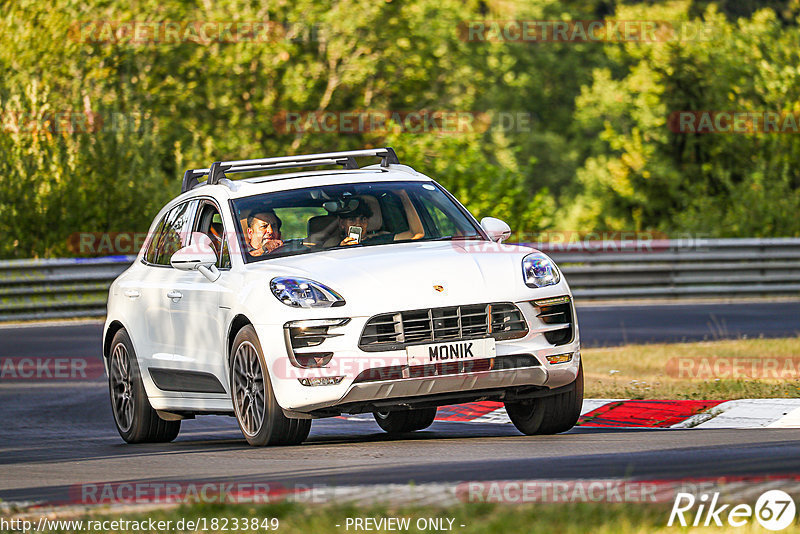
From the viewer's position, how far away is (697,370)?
13.3m

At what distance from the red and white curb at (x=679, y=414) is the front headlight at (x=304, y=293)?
9.37 ft

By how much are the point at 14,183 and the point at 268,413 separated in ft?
60.8

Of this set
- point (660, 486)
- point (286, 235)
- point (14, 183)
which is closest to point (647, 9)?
point (14, 183)

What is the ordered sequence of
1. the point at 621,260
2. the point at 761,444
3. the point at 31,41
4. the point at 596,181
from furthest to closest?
the point at 596,181 < the point at 31,41 < the point at 621,260 < the point at 761,444

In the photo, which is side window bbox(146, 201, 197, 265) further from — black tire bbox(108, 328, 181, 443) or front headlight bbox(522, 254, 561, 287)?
front headlight bbox(522, 254, 561, 287)

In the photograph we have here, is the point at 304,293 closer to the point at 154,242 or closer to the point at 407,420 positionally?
the point at 407,420

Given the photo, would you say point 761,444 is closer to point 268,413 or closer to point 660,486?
point 660,486

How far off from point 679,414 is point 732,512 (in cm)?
508

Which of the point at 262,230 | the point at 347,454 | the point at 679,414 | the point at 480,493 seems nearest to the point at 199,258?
the point at 262,230

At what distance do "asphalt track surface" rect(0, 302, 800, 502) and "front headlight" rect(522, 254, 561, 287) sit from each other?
0.98m

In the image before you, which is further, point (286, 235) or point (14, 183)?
point (14, 183)

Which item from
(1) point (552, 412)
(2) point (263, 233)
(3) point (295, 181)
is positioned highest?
(3) point (295, 181)

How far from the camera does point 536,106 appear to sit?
63.2 metres

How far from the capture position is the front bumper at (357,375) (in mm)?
8570
